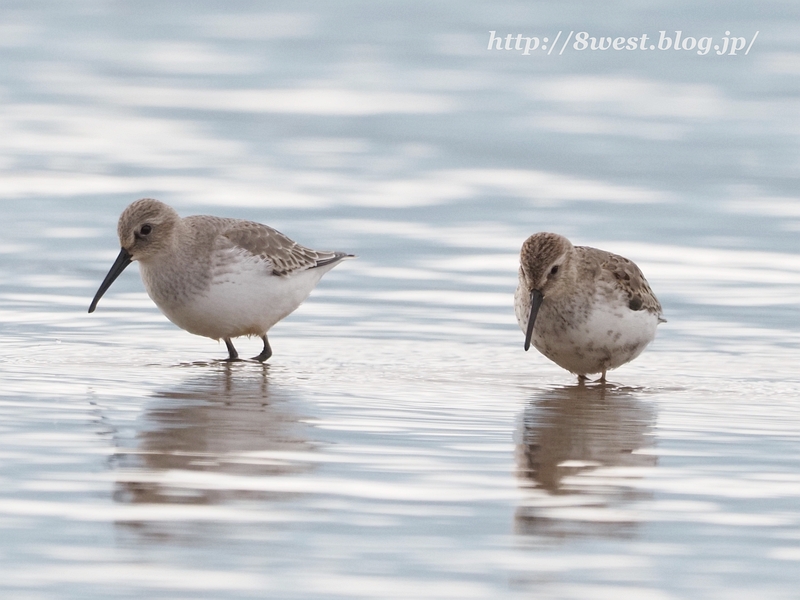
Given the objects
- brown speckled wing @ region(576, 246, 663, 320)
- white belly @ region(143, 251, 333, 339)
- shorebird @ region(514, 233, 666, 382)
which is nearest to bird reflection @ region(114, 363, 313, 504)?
white belly @ region(143, 251, 333, 339)

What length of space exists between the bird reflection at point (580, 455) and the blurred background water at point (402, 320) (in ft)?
0.08

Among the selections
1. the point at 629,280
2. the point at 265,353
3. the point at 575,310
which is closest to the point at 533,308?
the point at 575,310

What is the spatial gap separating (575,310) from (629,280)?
0.57 meters

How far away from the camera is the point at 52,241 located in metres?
12.1

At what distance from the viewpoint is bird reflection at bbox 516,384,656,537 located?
5.54 meters

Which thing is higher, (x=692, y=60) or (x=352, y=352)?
(x=692, y=60)

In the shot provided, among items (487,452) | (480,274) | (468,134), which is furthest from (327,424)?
(468,134)

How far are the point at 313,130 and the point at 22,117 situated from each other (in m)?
3.04

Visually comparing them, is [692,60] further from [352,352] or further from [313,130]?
[352,352]

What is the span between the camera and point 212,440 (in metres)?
6.72

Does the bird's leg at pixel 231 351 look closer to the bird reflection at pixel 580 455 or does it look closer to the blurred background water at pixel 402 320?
the blurred background water at pixel 402 320

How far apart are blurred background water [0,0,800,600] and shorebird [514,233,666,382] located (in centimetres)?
21

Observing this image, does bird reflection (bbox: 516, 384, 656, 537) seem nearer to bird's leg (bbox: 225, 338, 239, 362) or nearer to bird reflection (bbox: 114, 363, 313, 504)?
bird reflection (bbox: 114, 363, 313, 504)

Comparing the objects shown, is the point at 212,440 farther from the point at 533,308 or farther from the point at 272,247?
the point at 272,247
